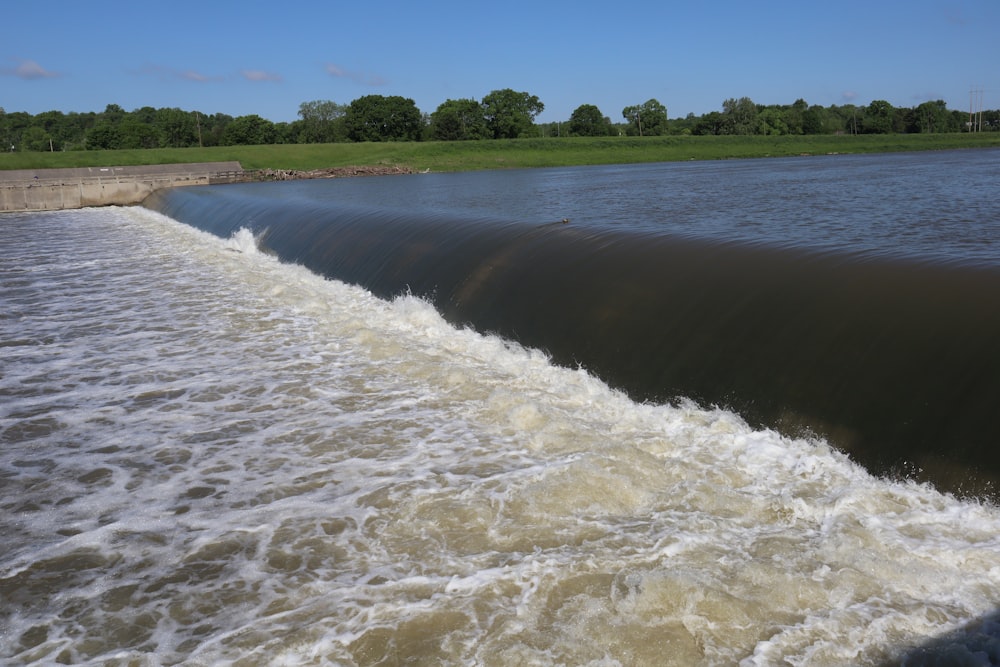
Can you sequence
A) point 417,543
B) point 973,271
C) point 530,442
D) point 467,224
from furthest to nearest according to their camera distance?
1. point 467,224
2. point 973,271
3. point 530,442
4. point 417,543

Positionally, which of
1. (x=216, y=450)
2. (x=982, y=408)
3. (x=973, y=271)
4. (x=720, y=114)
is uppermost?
(x=720, y=114)

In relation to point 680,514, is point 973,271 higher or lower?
higher

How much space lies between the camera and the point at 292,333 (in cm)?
1095

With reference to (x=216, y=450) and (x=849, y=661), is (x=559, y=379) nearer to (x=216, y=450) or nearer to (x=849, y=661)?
(x=216, y=450)

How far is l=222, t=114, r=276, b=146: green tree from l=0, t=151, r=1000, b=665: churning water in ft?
377

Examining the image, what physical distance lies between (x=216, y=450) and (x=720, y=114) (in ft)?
400

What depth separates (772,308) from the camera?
282 inches

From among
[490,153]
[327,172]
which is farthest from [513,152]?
[327,172]

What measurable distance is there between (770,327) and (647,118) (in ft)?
423

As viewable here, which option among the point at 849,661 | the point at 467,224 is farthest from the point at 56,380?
the point at 849,661

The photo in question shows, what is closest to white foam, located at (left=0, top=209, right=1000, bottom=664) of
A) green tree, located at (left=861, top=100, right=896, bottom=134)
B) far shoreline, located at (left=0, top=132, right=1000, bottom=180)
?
far shoreline, located at (left=0, top=132, right=1000, bottom=180)

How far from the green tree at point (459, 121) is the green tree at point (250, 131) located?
2517 centimetres

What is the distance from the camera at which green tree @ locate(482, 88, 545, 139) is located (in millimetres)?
119312

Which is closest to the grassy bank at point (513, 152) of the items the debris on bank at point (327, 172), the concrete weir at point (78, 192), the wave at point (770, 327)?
the debris on bank at point (327, 172)
